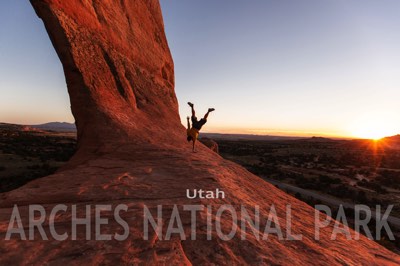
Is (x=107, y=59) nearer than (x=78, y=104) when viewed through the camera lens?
No

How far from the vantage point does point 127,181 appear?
21.0ft

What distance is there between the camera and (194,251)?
3732mm

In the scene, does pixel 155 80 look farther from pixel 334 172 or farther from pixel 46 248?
pixel 334 172

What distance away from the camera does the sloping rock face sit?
3.66 metres

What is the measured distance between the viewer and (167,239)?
3928 millimetres

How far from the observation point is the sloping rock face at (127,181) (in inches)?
144

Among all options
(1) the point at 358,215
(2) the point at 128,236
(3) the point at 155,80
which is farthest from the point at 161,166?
(1) the point at 358,215

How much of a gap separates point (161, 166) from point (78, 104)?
4778 mm

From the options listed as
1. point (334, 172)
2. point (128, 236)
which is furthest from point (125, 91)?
point (334, 172)

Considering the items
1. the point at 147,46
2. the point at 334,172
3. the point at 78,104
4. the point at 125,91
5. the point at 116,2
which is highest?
the point at 116,2

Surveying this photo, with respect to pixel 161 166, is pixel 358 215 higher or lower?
lower

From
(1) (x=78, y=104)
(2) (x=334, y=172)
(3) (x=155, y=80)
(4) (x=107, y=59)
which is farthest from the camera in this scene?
(2) (x=334, y=172)

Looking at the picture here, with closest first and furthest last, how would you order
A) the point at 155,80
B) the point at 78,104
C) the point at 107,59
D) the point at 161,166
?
the point at 161,166 < the point at 78,104 < the point at 107,59 < the point at 155,80

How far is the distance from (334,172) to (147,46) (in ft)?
99.9
